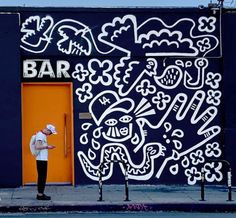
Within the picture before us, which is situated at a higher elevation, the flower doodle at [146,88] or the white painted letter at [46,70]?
the white painted letter at [46,70]

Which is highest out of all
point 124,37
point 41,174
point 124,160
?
point 124,37

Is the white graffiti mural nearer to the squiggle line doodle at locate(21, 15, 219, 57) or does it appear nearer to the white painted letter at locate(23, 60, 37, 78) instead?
the squiggle line doodle at locate(21, 15, 219, 57)

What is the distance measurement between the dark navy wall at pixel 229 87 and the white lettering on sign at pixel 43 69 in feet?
15.2

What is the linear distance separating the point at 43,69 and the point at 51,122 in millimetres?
1537

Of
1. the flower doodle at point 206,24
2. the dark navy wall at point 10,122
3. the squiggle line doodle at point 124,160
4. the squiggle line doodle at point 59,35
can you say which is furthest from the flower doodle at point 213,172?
the dark navy wall at point 10,122

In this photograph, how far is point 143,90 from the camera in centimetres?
2022

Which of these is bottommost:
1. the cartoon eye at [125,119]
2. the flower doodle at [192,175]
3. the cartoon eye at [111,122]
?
the flower doodle at [192,175]

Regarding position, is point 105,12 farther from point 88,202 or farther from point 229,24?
point 88,202

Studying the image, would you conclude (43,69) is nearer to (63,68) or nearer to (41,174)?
(63,68)

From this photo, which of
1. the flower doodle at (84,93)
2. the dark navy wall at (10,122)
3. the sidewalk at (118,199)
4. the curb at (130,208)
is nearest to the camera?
the curb at (130,208)

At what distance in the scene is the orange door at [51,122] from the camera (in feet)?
65.5

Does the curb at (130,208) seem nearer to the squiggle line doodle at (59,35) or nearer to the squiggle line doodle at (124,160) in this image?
the squiggle line doodle at (124,160)

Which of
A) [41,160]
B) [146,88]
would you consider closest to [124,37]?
[146,88]

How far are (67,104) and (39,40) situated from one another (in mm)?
1984
